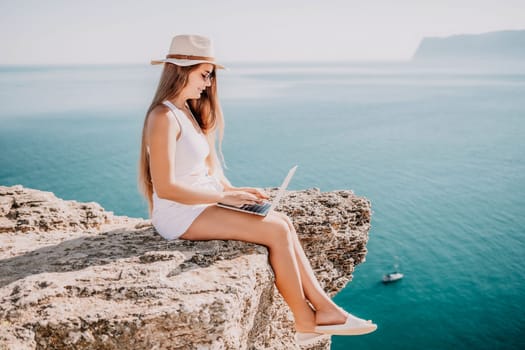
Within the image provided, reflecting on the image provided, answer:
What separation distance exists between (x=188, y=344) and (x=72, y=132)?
70.0 metres

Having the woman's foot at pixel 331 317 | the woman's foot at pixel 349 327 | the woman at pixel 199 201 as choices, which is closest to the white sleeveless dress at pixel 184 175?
the woman at pixel 199 201

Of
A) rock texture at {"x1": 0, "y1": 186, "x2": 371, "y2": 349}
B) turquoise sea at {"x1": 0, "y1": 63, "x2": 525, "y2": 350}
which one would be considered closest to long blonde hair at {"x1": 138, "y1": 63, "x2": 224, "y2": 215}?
rock texture at {"x1": 0, "y1": 186, "x2": 371, "y2": 349}

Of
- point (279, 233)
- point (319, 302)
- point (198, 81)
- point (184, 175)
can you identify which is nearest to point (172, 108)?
point (198, 81)

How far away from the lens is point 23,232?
20.6 ft

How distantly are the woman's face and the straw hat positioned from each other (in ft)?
0.36

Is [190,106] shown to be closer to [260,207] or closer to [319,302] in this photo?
[260,207]

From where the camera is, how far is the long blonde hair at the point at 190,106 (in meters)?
4.45

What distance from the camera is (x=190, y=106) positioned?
507 centimetres

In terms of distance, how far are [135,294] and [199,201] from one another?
3.63 feet

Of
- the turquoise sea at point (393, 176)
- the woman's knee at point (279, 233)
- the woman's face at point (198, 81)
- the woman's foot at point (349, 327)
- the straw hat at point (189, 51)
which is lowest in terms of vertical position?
the turquoise sea at point (393, 176)

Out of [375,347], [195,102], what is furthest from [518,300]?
[195,102]

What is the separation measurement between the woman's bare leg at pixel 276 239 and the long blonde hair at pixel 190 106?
0.95 m

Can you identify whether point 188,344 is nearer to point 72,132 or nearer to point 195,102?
point 195,102

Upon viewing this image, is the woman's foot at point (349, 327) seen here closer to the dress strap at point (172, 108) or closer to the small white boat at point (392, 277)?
the dress strap at point (172, 108)
